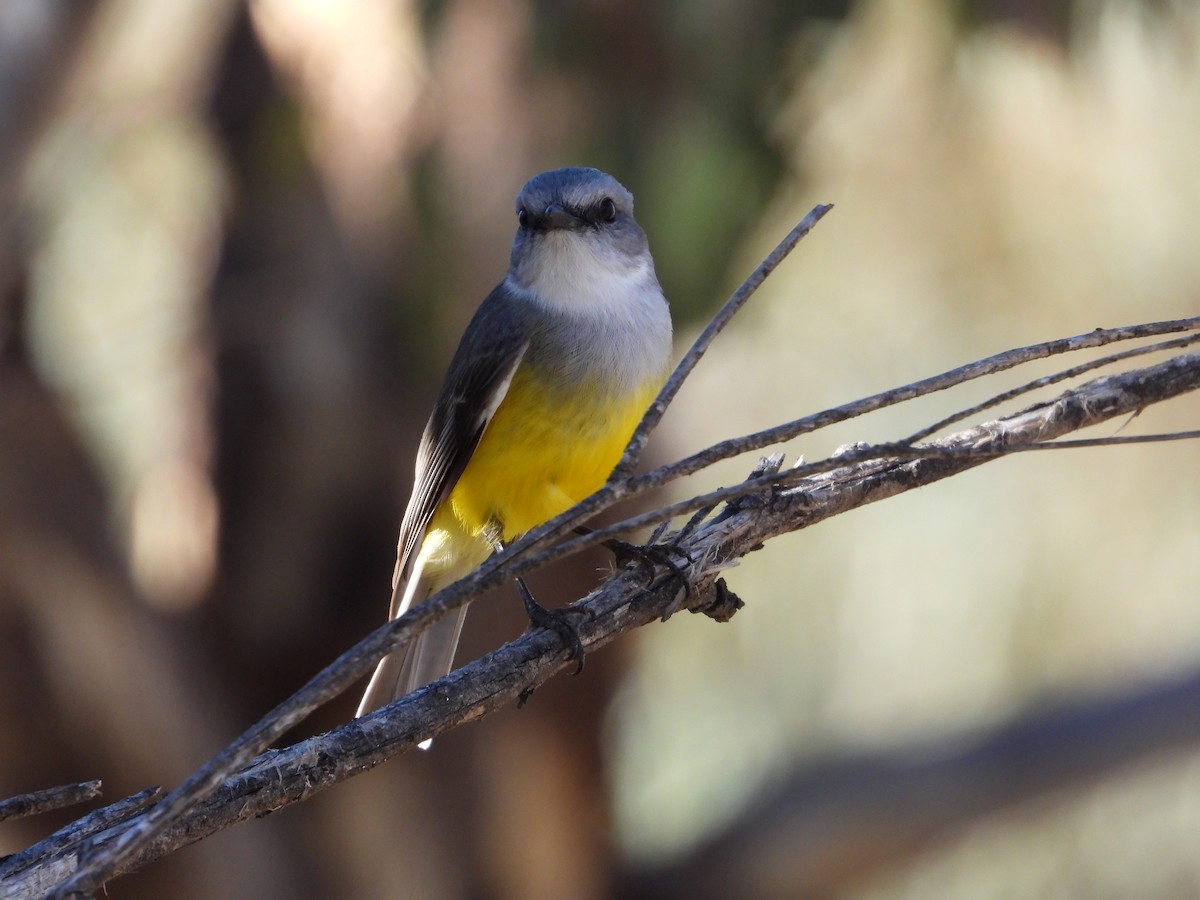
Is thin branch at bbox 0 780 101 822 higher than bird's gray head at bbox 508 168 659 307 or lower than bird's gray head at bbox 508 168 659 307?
lower

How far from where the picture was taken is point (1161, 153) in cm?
634

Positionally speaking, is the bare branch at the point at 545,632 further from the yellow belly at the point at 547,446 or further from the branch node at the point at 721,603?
the yellow belly at the point at 547,446

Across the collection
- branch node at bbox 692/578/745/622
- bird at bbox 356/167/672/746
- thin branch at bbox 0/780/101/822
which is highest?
bird at bbox 356/167/672/746

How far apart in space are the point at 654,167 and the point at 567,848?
3.03 m

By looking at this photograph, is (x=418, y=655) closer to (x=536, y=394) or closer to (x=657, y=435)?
(x=536, y=394)

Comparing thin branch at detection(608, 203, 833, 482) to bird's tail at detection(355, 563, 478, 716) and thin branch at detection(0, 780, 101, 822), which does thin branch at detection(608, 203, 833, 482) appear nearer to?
thin branch at detection(0, 780, 101, 822)

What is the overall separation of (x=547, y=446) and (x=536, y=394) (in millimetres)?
139

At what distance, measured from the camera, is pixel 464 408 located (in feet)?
9.78

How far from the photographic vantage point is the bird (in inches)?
110

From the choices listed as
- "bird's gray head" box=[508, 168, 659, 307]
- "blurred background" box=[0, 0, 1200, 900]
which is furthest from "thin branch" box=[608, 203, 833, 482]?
"blurred background" box=[0, 0, 1200, 900]

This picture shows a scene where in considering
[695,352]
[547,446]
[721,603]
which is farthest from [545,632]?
[547,446]

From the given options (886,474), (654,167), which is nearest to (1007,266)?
(654,167)

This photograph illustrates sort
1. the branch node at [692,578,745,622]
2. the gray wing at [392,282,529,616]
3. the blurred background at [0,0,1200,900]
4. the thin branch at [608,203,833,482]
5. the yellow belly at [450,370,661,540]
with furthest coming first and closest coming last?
the blurred background at [0,0,1200,900]
the gray wing at [392,282,529,616]
the yellow belly at [450,370,661,540]
the branch node at [692,578,745,622]
the thin branch at [608,203,833,482]

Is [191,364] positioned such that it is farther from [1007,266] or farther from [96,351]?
[1007,266]
